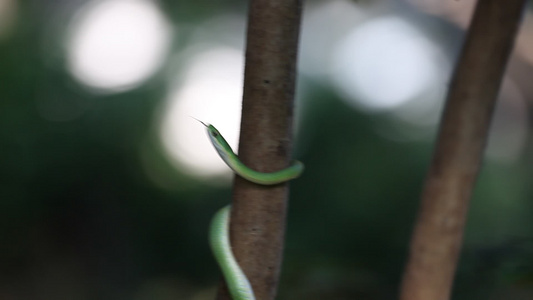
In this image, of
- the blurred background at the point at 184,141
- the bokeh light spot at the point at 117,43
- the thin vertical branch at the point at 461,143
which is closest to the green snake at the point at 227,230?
the thin vertical branch at the point at 461,143

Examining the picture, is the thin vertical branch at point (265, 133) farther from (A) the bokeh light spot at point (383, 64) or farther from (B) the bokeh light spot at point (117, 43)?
(B) the bokeh light spot at point (117, 43)

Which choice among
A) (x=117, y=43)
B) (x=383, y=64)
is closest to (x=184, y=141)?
(x=117, y=43)

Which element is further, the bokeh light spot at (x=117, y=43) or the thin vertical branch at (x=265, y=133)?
the bokeh light spot at (x=117, y=43)

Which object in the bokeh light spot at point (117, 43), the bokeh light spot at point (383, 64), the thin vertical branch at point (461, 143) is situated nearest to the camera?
the thin vertical branch at point (461, 143)

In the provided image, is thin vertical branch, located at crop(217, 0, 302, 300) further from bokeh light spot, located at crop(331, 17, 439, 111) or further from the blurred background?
bokeh light spot, located at crop(331, 17, 439, 111)

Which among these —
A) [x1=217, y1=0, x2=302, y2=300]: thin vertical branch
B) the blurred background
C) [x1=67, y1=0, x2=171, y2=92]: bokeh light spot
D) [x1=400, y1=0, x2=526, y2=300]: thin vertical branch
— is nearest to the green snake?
[x1=217, y1=0, x2=302, y2=300]: thin vertical branch

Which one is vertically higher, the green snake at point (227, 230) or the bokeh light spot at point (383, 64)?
the bokeh light spot at point (383, 64)
